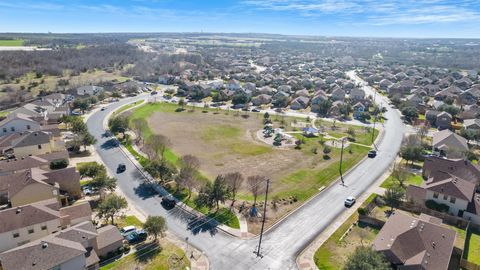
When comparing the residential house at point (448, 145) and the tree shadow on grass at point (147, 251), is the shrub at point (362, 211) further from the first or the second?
the residential house at point (448, 145)

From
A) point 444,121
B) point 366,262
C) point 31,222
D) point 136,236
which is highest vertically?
point 366,262

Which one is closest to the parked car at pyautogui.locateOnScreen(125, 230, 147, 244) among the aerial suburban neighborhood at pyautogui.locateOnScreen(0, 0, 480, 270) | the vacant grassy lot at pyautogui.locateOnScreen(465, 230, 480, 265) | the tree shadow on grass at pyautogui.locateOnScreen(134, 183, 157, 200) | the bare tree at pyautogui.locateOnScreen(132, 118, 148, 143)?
the aerial suburban neighborhood at pyautogui.locateOnScreen(0, 0, 480, 270)

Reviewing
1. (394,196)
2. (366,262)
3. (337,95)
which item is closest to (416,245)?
(366,262)

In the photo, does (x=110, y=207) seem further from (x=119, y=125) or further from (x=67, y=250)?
(x=119, y=125)

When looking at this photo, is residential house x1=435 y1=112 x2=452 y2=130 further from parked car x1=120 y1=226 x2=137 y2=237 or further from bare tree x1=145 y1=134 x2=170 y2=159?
parked car x1=120 y1=226 x2=137 y2=237

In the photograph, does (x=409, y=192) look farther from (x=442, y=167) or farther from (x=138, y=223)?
(x=138, y=223)

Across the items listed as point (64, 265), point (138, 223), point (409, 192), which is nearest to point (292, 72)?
point (409, 192)
